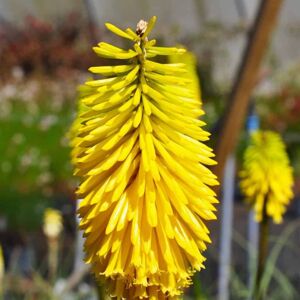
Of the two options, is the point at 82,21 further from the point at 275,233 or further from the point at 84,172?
the point at 84,172

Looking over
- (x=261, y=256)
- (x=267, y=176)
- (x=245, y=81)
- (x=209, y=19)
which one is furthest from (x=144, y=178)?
(x=209, y=19)

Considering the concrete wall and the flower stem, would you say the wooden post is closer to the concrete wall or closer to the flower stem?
the flower stem

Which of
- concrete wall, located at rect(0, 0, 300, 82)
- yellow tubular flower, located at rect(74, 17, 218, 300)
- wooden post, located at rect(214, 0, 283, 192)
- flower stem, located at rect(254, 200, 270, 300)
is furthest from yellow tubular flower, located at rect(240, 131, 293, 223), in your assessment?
concrete wall, located at rect(0, 0, 300, 82)

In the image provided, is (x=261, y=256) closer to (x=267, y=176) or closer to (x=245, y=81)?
(x=267, y=176)

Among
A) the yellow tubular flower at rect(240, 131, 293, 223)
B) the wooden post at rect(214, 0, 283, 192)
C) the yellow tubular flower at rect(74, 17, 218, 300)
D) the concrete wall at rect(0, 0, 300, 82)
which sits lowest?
the yellow tubular flower at rect(74, 17, 218, 300)

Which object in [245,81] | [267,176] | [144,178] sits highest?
[245,81]

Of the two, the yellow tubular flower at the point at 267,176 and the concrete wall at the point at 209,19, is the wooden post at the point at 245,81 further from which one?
the concrete wall at the point at 209,19

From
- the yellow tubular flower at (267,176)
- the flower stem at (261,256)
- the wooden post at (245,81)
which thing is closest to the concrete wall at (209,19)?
the wooden post at (245,81)
